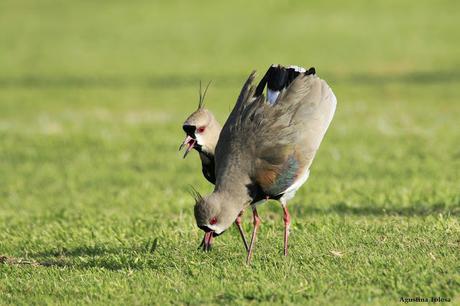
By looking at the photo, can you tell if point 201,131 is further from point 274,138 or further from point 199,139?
point 274,138

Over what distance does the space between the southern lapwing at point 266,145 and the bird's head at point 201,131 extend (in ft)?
1.04

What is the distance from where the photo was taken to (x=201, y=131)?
7.93 meters

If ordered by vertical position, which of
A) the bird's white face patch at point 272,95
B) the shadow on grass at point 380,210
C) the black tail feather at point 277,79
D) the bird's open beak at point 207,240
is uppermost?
the black tail feather at point 277,79

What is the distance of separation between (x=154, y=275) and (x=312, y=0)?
36703 millimetres

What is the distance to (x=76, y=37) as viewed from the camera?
3650cm

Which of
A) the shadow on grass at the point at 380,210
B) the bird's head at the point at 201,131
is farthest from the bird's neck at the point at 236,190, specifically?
the shadow on grass at the point at 380,210

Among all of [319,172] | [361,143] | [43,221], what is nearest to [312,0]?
[361,143]

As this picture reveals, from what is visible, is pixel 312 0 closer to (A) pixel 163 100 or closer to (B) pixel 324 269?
(A) pixel 163 100

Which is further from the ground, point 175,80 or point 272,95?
point 272,95

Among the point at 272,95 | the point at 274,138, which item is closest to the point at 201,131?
the point at 272,95

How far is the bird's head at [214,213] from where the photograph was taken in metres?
6.92

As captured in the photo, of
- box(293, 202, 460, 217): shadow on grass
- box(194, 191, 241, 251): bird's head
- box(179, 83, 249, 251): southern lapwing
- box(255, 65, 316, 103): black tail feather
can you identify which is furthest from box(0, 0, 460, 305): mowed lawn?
box(255, 65, 316, 103): black tail feather

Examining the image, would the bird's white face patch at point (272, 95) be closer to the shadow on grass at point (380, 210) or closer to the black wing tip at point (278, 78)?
the black wing tip at point (278, 78)

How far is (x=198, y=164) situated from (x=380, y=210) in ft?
18.9
